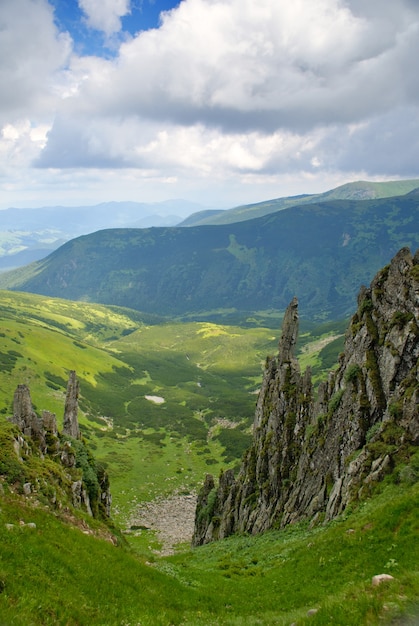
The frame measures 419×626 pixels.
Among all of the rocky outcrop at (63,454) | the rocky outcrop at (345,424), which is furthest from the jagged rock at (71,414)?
the rocky outcrop at (345,424)

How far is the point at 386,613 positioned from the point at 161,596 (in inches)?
490

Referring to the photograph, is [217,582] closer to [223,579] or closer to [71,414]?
[223,579]

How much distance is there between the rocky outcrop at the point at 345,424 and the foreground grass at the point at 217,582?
6530 mm

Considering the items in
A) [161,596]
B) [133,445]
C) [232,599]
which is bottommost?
[133,445]

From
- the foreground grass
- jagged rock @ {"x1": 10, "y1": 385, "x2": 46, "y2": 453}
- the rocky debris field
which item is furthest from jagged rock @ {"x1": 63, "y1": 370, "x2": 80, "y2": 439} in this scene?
the rocky debris field

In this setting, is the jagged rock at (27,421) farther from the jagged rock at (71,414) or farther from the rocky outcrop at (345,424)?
the rocky outcrop at (345,424)

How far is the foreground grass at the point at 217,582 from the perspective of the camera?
1489 cm

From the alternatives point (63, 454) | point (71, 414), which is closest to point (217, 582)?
point (63, 454)

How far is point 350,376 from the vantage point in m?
45.7

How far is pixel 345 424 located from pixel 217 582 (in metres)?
21.6

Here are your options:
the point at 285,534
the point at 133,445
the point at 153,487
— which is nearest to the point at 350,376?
the point at 285,534

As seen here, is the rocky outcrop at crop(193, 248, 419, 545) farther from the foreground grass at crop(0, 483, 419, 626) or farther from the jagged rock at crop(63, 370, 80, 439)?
the jagged rock at crop(63, 370, 80, 439)

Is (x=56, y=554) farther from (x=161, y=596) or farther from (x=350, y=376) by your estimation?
(x=350, y=376)

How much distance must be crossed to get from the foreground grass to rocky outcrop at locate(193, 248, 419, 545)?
21.4ft
